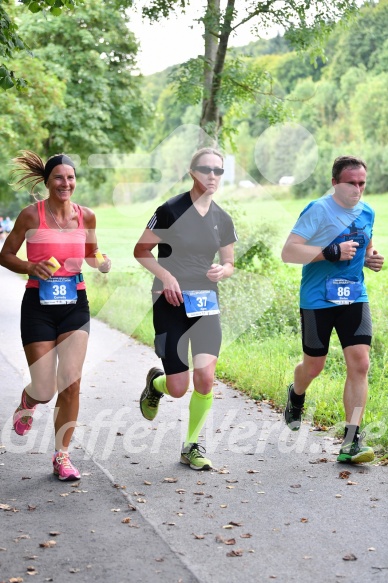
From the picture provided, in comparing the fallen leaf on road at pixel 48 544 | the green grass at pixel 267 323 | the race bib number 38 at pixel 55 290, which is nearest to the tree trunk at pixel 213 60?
the green grass at pixel 267 323

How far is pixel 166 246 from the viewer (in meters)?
6.36

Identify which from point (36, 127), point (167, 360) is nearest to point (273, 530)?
point (167, 360)

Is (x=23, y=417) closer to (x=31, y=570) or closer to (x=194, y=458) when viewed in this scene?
(x=194, y=458)

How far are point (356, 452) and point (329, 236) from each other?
1450 millimetres

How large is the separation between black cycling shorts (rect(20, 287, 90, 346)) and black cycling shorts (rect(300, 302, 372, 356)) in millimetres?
1597

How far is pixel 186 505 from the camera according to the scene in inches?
218

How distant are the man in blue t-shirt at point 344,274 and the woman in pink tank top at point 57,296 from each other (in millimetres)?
1467

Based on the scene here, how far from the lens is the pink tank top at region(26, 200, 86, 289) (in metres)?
6.07

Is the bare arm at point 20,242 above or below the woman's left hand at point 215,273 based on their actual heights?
above

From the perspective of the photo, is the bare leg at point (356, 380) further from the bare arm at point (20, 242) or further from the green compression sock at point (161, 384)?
the bare arm at point (20, 242)

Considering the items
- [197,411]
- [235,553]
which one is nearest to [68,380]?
[197,411]

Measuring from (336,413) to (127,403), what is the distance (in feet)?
6.48

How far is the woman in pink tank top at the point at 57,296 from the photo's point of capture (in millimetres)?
6051

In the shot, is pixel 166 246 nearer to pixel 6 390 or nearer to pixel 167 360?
pixel 167 360
